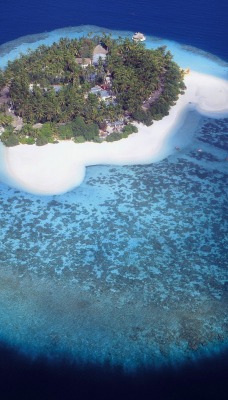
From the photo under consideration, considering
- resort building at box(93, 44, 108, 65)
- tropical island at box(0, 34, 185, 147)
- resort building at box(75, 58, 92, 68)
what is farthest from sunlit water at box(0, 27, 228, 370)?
resort building at box(93, 44, 108, 65)

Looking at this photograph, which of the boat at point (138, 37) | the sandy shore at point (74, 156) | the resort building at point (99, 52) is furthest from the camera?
the boat at point (138, 37)

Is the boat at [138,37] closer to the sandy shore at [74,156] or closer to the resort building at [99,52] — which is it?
the resort building at [99,52]

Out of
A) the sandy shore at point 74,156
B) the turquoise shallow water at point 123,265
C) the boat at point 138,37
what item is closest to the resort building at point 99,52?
the boat at point 138,37

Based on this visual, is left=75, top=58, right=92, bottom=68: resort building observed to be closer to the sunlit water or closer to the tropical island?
the tropical island

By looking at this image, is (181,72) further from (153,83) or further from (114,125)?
(114,125)

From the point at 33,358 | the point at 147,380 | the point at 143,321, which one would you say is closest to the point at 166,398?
the point at 147,380
